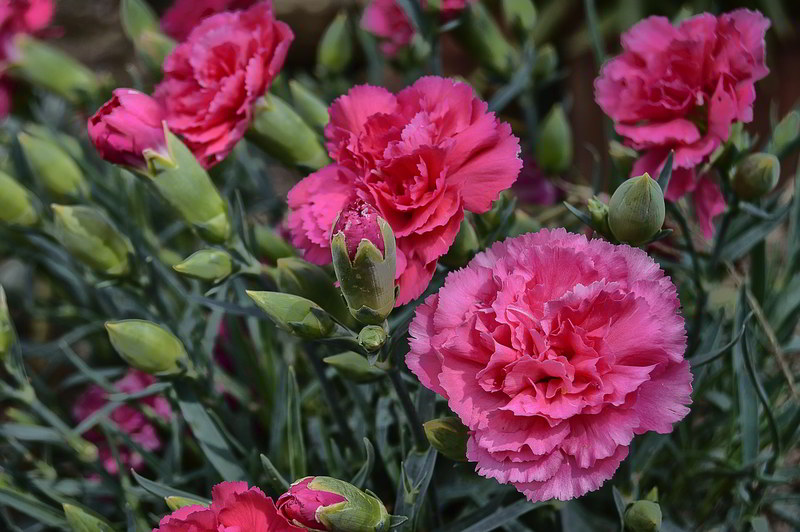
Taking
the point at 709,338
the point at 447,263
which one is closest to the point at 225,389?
the point at 447,263

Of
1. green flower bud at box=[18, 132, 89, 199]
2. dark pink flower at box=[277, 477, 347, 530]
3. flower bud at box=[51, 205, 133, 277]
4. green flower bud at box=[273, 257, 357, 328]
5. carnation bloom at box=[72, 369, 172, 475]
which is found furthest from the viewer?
carnation bloom at box=[72, 369, 172, 475]

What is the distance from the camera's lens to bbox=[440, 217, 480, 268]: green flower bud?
566mm

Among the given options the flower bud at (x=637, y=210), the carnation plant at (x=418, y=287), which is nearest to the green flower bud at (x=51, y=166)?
the carnation plant at (x=418, y=287)

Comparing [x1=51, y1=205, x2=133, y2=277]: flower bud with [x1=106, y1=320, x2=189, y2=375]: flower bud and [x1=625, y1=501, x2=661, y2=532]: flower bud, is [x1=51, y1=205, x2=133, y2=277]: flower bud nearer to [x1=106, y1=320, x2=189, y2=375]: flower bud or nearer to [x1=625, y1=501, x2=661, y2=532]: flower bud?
[x1=106, y1=320, x2=189, y2=375]: flower bud

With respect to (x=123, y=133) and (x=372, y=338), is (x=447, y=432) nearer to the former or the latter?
(x=372, y=338)

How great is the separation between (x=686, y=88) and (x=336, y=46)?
451 millimetres

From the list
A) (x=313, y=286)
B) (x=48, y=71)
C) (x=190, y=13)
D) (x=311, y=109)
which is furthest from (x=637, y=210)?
(x=48, y=71)

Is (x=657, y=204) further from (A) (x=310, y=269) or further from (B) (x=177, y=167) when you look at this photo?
(B) (x=177, y=167)

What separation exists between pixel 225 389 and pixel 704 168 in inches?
21.5

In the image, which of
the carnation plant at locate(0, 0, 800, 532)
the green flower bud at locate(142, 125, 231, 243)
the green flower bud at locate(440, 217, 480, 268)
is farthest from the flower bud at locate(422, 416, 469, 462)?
the green flower bud at locate(142, 125, 231, 243)

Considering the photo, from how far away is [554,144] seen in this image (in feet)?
2.81

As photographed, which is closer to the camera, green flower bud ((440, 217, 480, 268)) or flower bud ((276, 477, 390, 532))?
flower bud ((276, 477, 390, 532))

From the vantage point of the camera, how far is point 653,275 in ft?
1.55

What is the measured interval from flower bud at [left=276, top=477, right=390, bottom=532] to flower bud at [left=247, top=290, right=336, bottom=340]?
10 centimetres
